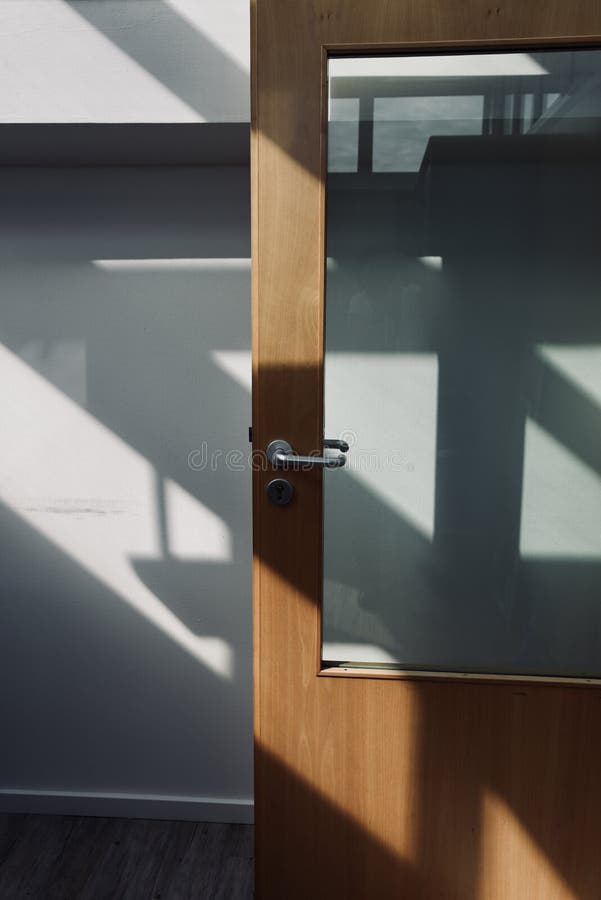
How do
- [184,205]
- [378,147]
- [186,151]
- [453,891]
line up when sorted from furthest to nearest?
1. [184,205]
2. [186,151]
3. [453,891]
4. [378,147]

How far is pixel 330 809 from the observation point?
1411 mm

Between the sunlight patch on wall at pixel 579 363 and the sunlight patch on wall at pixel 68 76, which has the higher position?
the sunlight patch on wall at pixel 68 76

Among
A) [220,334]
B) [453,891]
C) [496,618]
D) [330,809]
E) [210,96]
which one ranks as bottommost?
[453,891]

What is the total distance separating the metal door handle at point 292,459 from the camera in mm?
1301

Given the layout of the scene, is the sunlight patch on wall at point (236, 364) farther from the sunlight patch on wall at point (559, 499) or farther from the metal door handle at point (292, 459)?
the sunlight patch on wall at point (559, 499)

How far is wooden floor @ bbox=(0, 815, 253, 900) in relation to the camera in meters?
1.66

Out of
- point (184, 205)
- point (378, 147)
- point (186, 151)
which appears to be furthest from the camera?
point (184, 205)

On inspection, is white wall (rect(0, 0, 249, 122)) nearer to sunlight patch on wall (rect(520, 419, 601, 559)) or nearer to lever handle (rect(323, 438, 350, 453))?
lever handle (rect(323, 438, 350, 453))

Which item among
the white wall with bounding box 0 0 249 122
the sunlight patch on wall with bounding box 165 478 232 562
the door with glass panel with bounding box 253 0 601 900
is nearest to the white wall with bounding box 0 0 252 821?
the sunlight patch on wall with bounding box 165 478 232 562

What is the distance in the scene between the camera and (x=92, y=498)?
1.83m

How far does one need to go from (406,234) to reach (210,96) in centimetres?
52

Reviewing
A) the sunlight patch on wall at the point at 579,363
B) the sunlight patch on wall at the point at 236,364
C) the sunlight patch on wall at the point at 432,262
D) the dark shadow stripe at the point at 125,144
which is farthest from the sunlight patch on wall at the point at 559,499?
the dark shadow stripe at the point at 125,144

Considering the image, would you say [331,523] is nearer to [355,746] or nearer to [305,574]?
[305,574]

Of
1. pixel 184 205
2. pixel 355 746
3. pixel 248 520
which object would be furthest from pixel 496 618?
pixel 184 205
